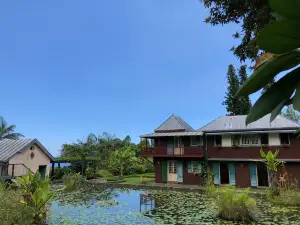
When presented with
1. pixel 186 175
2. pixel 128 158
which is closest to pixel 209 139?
pixel 186 175

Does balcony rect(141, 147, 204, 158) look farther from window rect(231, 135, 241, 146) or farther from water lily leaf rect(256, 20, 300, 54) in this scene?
water lily leaf rect(256, 20, 300, 54)

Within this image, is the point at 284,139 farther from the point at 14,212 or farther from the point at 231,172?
the point at 14,212

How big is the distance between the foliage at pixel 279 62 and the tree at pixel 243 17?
4.01 metres

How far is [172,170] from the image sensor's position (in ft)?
64.4

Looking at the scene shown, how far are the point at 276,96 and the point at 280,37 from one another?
16 cm

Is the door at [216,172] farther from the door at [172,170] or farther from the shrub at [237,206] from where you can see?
the shrub at [237,206]

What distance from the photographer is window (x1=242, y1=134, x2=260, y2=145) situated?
55.5ft

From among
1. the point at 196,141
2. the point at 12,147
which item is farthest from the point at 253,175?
the point at 12,147

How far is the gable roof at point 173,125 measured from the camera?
69.1 feet

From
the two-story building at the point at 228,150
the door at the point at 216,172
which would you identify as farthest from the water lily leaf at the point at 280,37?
the door at the point at 216,172

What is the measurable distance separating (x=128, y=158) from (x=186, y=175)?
6.99m

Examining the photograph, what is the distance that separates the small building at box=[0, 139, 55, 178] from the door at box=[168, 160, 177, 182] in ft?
32.9

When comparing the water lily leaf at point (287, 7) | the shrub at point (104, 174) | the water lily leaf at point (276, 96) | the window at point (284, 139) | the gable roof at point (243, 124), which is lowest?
the shrub at point (104, 174)

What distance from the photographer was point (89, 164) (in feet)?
81.6
